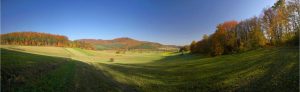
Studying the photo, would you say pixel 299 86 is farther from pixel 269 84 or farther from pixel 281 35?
pixel 281 35

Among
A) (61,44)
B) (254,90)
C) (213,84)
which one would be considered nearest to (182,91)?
(213,84)

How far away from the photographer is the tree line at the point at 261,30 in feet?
170

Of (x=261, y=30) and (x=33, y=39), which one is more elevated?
(x=33, y=39)

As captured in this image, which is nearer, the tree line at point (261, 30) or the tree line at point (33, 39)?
the tree line at point (261, 30)

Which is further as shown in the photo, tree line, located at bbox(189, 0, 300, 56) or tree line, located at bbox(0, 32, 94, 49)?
tree line, located at bbox(0, 32, 94, 49)

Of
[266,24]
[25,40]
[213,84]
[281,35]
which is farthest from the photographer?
[25,40]

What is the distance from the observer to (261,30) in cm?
6050

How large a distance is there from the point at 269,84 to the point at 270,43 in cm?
4956

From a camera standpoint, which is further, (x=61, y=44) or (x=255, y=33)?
(x=61, y=44)

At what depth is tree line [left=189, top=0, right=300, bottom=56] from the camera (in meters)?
51.8

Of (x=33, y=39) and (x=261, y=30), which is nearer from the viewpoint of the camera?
(x=261, y=30)

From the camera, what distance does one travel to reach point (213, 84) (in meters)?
18.4

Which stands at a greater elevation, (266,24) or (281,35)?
(266,24)

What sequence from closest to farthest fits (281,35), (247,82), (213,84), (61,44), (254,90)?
(254,90) < (247,82) < (213,84) < (281,35) < (61,44)
